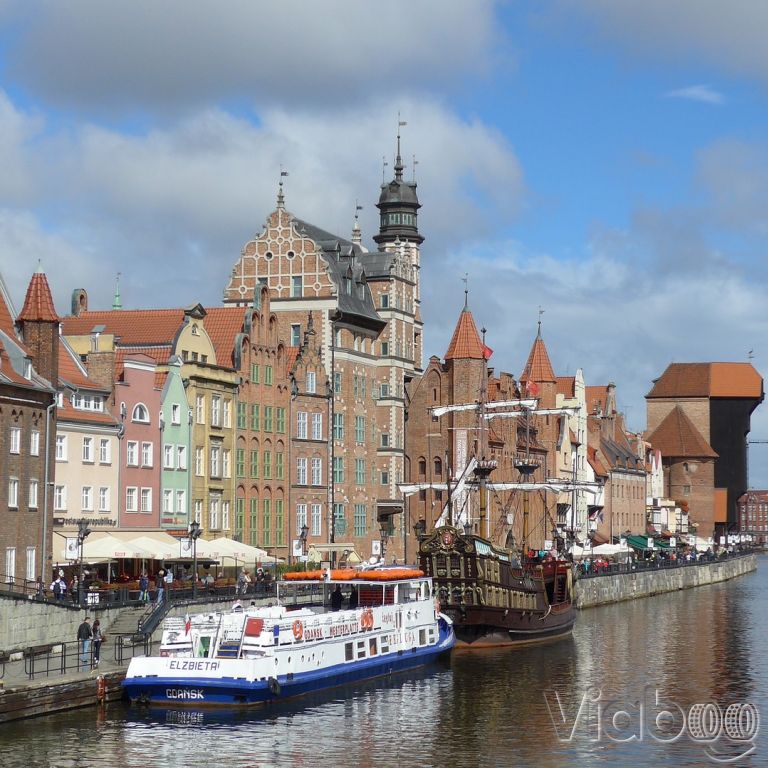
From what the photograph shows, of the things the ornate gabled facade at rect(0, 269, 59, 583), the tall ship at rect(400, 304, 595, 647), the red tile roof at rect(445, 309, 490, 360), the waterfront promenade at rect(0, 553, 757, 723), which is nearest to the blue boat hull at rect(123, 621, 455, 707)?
the waterfront promenade at rect(0, 553, 757, 723)

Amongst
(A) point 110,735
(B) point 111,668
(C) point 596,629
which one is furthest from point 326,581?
(C) point 596,629

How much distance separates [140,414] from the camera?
281 feet

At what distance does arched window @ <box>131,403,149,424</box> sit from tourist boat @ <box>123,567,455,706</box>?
17755mm

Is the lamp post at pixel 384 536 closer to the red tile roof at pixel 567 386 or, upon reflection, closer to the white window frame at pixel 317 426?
the white window frame at pixel 317 426

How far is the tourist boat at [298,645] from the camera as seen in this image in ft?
179

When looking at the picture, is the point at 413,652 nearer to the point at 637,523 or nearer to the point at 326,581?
the point at 326,581

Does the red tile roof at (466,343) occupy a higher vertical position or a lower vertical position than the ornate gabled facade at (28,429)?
higher

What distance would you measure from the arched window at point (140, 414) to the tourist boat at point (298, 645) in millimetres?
17755

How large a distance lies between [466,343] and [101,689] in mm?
76857

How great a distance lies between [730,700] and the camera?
61094 mm

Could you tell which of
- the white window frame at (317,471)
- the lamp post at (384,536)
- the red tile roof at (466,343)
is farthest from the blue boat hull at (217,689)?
the red tile roof at (466,343)

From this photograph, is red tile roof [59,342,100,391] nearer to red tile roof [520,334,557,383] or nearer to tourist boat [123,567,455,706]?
tourist boat [123,567,455,706]

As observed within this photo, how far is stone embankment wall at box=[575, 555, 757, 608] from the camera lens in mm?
115625

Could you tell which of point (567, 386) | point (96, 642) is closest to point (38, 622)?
point (96, 642)
